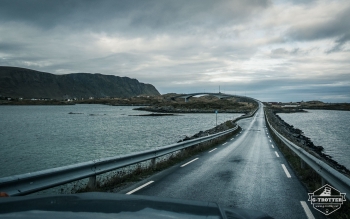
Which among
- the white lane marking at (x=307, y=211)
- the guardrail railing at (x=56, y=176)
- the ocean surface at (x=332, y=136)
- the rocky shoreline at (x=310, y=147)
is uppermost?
the guardrail railing at (x=56, y=176)

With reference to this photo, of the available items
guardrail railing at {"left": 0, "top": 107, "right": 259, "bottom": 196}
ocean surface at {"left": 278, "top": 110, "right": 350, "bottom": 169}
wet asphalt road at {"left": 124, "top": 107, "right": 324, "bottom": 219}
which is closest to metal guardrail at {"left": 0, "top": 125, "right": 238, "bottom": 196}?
guardrail railing at {"left": 0, "top": 107, "right": 259, "bottom": 196}

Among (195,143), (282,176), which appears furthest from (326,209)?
(195,143)

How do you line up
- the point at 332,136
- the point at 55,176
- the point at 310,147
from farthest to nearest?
the point at 332,136
the point at 310,147
the point at 55,176

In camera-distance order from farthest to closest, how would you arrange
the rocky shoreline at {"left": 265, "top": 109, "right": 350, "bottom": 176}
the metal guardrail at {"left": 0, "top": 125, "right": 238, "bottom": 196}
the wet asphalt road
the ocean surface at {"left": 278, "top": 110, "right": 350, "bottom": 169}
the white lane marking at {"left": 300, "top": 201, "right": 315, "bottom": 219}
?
the ocean surface at {"left": 278, "top": 110, "right": 350, "bottom": 169} < the rocky shoreline at {"left": 265, "top": 109, "right": 350, "bottom": 176} < the wet asphalt road < the white lane marking at {"left": 300, "top": 201, "right": 315, "bottom": 219} < the metal guardrail at {"left": 0, "top": 125, "right": 238, "bottom": 196}

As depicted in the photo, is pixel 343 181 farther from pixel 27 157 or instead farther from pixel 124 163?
pixel 27 157

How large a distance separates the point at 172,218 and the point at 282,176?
25.7 feet

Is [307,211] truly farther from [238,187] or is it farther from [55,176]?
[55,176]

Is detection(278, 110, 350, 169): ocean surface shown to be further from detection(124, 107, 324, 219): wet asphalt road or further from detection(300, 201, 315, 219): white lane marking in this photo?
detection(300, 201, 315, 219): white lane marking

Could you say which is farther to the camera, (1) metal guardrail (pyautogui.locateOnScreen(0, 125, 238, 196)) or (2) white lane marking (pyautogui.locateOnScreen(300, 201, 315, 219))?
(2) white lane marking (pyautogui.locateOnScreen(300, 201, 315, 219))

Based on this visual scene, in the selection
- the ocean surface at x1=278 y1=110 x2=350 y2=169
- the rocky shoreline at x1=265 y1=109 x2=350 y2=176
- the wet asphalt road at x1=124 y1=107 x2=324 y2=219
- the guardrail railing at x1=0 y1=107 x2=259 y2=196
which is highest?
the guardrail railing at x1=0 y1=107 x2=259 y2=196

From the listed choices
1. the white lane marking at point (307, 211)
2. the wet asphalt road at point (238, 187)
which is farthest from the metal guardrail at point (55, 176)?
the white lane marking at point (307, 211)

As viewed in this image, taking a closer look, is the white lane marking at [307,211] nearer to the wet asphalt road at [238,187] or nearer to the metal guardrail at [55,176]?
the wet asphalt road at [238,187]

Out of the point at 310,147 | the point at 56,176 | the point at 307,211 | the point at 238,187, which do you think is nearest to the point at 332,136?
the point at 310,147

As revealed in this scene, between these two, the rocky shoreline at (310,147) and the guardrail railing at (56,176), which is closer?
the guardrail railing at (56,176)
